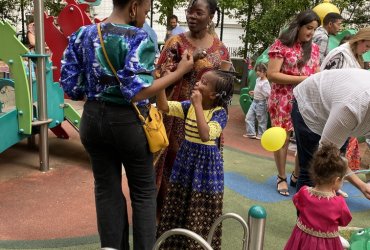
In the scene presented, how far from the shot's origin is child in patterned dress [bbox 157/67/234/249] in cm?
268

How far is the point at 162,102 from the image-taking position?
271cm

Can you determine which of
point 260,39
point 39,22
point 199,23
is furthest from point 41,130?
point 260,39

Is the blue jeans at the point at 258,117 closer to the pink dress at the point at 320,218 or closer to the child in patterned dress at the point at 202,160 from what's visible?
the child in patterned dress at the point at 202,160

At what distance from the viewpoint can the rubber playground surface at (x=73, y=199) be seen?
3182 millimetres

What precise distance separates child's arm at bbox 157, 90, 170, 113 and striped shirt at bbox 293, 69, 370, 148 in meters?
0.88

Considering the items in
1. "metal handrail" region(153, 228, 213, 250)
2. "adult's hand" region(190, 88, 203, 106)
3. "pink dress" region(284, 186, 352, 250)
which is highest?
"adult's hand" region(190, 88, 203, 106)

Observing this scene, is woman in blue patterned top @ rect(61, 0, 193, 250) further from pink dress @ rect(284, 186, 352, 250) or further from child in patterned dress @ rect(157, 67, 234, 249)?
pink dress @ rect(284, 186, 352, 250)

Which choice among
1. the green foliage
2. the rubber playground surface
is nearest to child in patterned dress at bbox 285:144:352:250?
the rubber playground surface

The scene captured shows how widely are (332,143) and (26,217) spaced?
2.39m

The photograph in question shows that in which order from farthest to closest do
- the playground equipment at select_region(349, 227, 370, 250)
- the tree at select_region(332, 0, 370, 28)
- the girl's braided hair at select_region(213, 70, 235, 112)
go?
the tree at select_region(332, 0, 370, 28) → the girl's braided hair at select_region(213, 70, 235, 112) → the playground equipment at select_region(349, 227, 370, 250)

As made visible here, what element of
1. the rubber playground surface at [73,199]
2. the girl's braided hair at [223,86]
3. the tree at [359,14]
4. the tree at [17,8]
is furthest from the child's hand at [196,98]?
the tree at [17,8]

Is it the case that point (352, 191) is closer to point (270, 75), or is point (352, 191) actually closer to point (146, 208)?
point (270, 75)

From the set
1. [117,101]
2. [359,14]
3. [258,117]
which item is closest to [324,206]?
[117,101]

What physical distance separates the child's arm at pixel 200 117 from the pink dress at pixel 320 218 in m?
0.63
